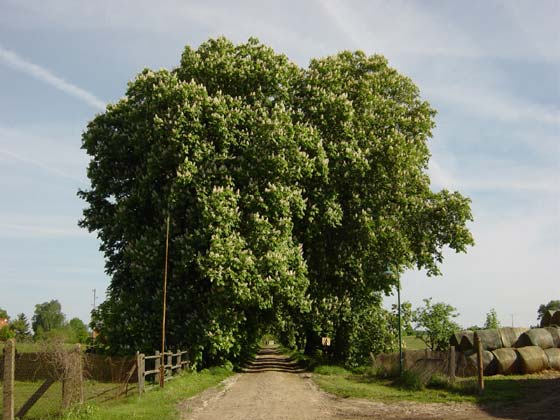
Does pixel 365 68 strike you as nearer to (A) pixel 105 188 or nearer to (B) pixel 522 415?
(A) pixel 105 188

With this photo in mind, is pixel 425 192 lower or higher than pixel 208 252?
higher

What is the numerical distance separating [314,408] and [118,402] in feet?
20.6

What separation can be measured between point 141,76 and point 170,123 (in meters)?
4.30

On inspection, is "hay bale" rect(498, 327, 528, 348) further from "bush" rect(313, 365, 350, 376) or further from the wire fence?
the wire fence

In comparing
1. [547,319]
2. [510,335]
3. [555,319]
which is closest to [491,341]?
[510,335]

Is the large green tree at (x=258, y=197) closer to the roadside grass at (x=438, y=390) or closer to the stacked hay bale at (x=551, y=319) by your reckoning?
the roadside grass at (x=438, y=390)

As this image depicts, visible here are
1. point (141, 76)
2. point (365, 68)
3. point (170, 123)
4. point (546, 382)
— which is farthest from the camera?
point (365, 68)

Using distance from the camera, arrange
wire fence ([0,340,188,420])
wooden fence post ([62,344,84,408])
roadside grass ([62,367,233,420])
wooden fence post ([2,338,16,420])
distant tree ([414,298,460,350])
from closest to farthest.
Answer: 1. wooden fence post ([2,338,16,420])
2. wire fence ([0,340,188,420])
3. roadside grass ([62,367,233,420])
4. wooden fence post ([62,344,84,408])
5. distant tree ([414,298,460,350])

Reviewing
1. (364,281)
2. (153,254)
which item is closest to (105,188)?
(153,254)

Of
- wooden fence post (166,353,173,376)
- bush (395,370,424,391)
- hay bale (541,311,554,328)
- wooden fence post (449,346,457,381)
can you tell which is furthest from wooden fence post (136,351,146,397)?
hay bale (541,311,554,328)

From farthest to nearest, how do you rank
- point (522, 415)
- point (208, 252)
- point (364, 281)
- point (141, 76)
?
point (364, 281), point (141, 76), point (208, 252), point (522, 415)

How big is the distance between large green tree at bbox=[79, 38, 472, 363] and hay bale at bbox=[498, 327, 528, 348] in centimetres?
594

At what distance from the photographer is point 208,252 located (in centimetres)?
2588

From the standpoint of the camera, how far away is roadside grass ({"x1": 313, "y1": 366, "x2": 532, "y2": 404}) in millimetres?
19578
